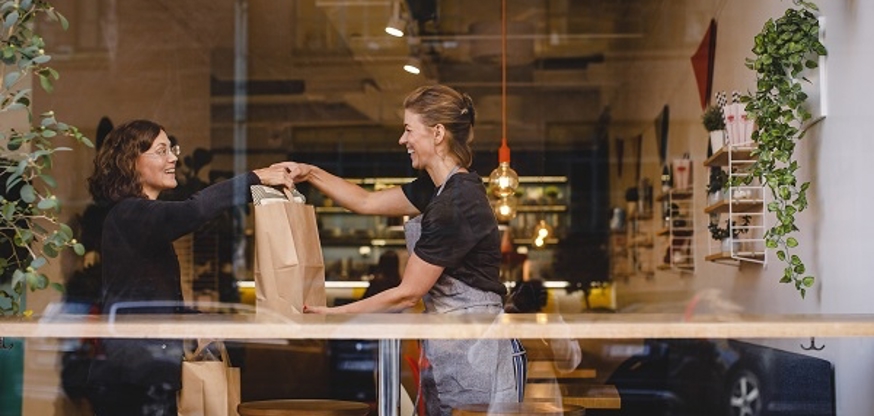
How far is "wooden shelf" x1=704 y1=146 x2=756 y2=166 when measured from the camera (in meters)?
4.73

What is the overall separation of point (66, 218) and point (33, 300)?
5.77ft

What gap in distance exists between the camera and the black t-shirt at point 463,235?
3459 millimetres

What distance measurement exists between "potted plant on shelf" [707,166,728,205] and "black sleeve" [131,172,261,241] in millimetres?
2402

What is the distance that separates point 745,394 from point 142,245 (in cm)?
202

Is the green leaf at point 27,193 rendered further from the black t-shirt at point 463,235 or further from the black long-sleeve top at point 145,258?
the black t-shirt at point 463,235

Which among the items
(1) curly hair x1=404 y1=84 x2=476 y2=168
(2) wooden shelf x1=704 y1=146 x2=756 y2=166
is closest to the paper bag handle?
(1) curly hair x1=404 y1=84 x2=476 y2=168

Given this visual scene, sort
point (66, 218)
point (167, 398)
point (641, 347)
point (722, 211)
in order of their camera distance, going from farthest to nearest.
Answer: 1. point (66, 218)
2. point (722, 211)
3. point (641, 347)
4. point (167, 398)

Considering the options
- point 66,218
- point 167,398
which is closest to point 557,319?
point 167,398

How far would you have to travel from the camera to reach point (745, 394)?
423 cm

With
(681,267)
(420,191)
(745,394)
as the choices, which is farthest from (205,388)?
(681,267)

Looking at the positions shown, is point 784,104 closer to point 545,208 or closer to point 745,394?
point 745,394

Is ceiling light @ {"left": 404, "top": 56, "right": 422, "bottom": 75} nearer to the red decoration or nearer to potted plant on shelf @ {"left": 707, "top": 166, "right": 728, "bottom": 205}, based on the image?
the red decoration

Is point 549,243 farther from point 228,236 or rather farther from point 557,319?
point 557,319

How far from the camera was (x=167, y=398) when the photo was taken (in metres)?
3.42
